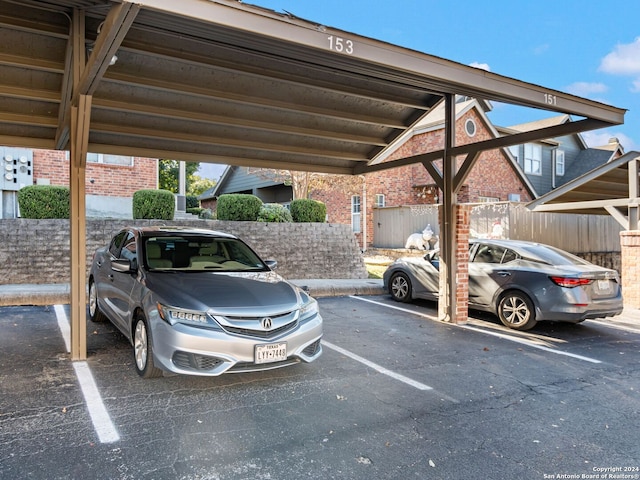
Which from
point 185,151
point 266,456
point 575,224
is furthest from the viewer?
point 575,224

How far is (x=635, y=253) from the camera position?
10086 millimetres

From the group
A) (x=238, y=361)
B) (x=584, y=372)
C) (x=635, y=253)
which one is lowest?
(x=584, y=372)

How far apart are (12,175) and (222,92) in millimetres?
8528

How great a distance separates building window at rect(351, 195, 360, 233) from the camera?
20500 millimetres

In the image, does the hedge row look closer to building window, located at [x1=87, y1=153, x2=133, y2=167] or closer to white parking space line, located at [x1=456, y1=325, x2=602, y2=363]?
building window, located at [x1=87, y1=153, x2=133, y2=167]

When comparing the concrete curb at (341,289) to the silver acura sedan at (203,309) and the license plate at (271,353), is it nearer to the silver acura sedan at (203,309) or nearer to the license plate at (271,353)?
the silver acura sedan at (203,309)

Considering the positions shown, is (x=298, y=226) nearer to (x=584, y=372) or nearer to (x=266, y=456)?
(x=584, y=372)

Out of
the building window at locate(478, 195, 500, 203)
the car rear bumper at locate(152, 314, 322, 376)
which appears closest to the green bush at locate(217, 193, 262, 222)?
the car rear bumper at locate(152, 314, 322, 376)

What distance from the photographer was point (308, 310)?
480 centimetres

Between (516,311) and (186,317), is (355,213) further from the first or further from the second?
(186,317)

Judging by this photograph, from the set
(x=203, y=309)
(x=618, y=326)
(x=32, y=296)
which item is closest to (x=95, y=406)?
(x=203, y=309)

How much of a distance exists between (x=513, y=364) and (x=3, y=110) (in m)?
7.72

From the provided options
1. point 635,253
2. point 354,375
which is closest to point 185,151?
point 354,375

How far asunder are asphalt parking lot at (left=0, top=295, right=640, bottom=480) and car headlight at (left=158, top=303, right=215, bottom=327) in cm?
71
